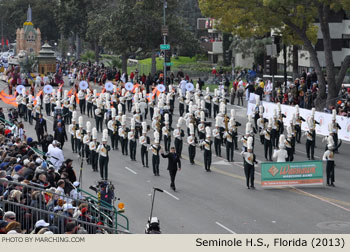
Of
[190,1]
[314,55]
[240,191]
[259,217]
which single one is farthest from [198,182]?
[190,1]

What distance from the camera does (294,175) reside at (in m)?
26.8

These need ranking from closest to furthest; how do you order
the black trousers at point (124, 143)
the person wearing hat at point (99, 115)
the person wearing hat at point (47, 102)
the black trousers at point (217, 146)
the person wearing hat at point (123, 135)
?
the black trousers at point (217, 146), the person wearing hat at point (123, 135), the black trousers at point (124, 143), the person wearing hat at point (99, 115), the person wearing hat at point (47, 102)

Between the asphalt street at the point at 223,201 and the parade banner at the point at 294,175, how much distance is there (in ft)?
0.83

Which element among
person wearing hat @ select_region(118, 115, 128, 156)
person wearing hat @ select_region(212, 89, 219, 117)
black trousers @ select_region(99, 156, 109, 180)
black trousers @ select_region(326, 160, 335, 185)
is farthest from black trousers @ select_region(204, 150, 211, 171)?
person wearing hat @ select_region(212, 89, 219, 117)

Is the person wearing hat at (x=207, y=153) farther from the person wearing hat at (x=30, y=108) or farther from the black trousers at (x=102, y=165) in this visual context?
the person wearing hat at (x=30, y=108)

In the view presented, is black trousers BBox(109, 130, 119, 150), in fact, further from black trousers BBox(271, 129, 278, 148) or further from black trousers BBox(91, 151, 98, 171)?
black trousers BBox(271, 129, 278, 148)

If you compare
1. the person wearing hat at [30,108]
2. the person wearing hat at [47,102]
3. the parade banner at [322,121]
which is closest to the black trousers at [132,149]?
the parade banner at [322,121]

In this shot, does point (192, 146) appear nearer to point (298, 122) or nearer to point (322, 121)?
point (298, 122)

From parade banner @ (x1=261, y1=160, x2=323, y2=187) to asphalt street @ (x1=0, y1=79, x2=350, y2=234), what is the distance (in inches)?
10.0

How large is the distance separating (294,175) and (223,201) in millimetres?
3029

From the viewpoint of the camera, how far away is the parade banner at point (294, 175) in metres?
26.6

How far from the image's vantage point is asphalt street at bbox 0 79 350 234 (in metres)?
22.0

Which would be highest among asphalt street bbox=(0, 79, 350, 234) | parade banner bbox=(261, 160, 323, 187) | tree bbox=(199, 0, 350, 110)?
tree bbox=(199, 0, 350, 110)
